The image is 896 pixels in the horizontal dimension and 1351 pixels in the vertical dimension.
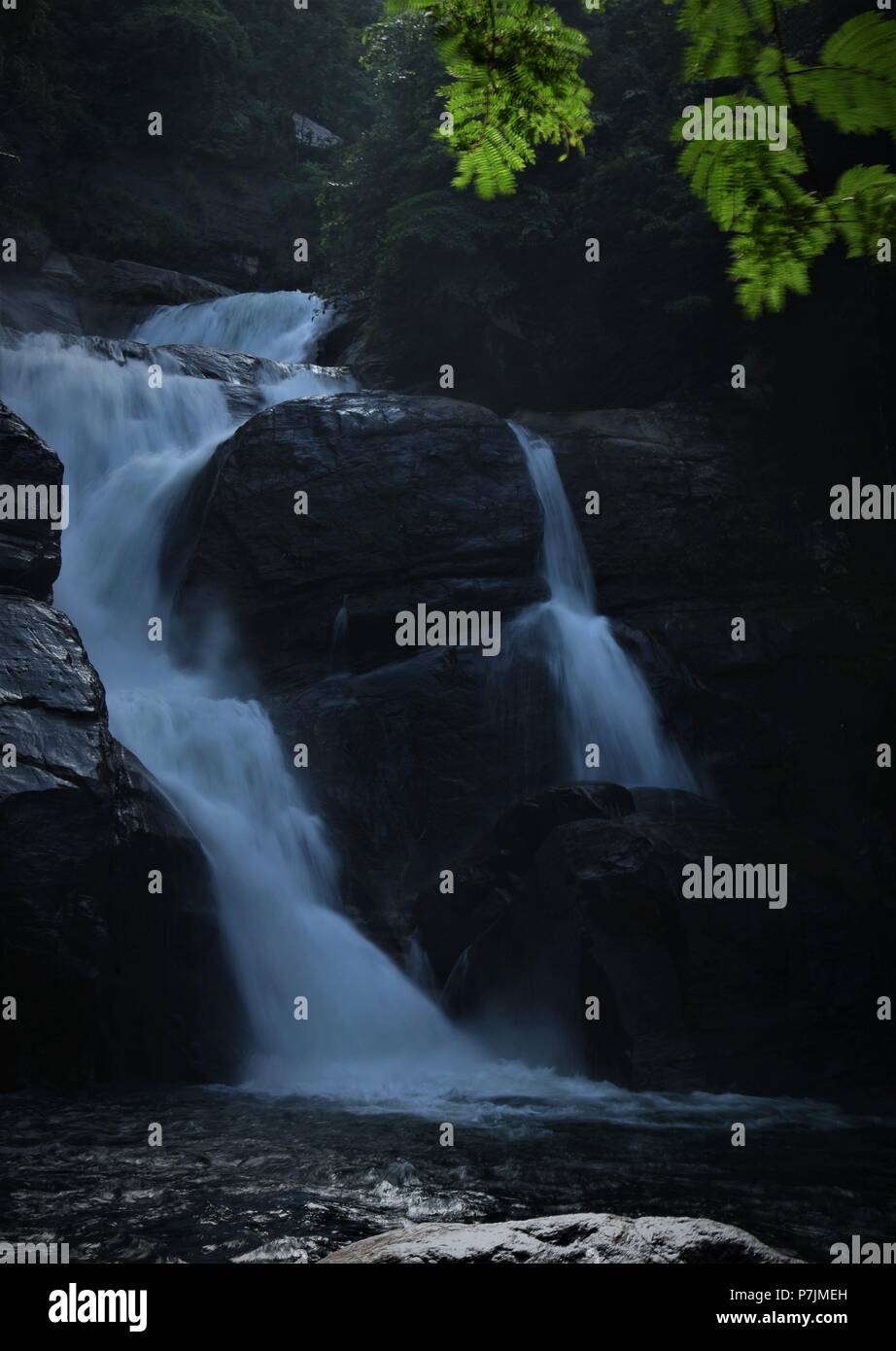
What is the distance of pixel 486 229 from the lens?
21.0 m

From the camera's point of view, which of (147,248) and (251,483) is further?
(147,248)

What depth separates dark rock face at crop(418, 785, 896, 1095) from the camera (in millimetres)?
11031

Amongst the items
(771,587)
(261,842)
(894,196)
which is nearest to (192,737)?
(261,842)

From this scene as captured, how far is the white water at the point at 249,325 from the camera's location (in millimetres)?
25438

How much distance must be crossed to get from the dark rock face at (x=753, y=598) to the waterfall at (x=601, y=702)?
441 millimetres

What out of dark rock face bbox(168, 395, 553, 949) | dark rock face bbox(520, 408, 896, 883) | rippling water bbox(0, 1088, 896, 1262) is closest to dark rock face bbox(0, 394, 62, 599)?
dark rock face bbox(168, 395, 553, 949)

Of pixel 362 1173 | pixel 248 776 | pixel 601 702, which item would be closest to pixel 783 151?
pixel 362 1173

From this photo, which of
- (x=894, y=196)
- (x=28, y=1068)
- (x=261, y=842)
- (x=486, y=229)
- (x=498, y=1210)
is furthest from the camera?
(x=486, y=229)

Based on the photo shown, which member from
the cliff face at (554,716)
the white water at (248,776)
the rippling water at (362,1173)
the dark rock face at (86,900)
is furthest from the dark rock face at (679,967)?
the dark rock face at (86,900)

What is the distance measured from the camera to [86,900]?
33.0ft

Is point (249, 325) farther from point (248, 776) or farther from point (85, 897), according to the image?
point (85, 897)

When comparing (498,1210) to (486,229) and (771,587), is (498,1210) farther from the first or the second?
(486,229)

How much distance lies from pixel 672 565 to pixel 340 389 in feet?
27.3

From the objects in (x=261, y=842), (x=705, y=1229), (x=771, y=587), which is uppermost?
(x=771, y=587)
